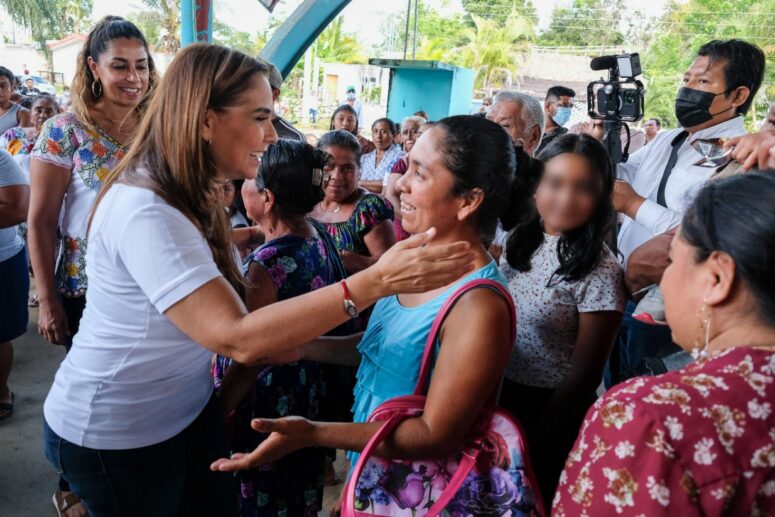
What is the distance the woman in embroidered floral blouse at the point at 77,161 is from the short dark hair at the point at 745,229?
6.59ft

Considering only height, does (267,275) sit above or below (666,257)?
below

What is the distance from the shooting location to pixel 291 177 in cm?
181

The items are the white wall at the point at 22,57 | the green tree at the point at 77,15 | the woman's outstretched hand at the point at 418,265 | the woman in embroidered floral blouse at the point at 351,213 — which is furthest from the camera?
the white wall at the point at 22,57

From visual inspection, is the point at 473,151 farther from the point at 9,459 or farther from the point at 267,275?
the point at 9,459

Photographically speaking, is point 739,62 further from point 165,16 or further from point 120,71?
point 165,16

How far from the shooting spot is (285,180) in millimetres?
1812

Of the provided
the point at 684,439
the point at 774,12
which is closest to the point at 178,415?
the point at 684,439

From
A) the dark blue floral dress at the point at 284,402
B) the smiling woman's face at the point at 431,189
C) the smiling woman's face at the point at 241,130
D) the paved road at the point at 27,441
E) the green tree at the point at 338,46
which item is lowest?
the paved road at the point at 27,441

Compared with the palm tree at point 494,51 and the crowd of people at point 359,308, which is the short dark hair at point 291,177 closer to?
the crowd of people at point 359,308

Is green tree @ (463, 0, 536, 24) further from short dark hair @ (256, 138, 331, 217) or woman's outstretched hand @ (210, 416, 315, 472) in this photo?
woman's outstretched hand @ (210, 416, 315, 472)

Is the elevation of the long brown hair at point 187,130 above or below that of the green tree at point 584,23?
below

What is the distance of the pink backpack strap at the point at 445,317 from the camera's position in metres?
1.21

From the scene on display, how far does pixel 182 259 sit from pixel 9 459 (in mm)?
2472

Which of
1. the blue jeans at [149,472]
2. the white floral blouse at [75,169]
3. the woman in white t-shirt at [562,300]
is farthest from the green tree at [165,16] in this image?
the blue jeans at [149,472]
